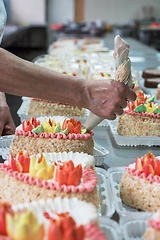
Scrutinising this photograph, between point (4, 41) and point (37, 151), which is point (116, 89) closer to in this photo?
point (37, 151)

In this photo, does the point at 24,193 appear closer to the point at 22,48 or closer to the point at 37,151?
the point at 37,151

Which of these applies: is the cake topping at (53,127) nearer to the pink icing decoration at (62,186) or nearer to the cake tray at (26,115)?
the pink icing decoration at (62,186)

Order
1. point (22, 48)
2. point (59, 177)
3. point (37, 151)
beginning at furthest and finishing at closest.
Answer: point (22, 48) → point (37, 151) → point (59, 177)

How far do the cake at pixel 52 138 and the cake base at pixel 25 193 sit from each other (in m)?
0.33

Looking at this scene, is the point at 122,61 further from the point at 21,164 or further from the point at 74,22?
the point at 74,22

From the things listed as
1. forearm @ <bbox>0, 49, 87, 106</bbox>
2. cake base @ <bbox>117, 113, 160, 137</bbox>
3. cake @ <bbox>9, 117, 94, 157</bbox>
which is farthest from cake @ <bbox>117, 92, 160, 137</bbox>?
forearm @ <bbox>0, 49, 87, 106</bbox>

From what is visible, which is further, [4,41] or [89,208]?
[4,41]

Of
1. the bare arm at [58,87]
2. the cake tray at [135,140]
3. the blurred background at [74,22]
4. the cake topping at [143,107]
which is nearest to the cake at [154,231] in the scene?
the bare arm at [58,87]

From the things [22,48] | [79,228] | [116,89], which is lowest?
[22,48]

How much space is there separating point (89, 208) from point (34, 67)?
18.7 inches

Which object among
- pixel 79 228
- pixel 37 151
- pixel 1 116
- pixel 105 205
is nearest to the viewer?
pixel 79 228

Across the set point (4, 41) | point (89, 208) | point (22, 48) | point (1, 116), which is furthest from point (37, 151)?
point (22, 48)

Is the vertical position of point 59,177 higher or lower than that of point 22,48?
higher

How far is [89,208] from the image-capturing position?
0.77 metres
